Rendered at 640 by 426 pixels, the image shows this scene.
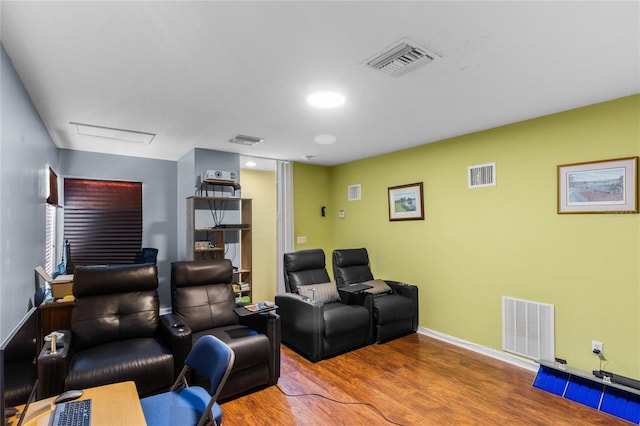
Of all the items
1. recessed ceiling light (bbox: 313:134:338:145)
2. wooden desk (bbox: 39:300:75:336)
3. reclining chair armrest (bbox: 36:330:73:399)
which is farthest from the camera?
recessed ceiling light (bbox: 313:134:338:145)

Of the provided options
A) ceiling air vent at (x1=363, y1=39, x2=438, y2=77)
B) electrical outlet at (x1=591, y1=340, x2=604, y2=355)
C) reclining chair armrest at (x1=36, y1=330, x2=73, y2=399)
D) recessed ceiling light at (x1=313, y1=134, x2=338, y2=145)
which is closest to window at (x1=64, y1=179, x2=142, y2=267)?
reclining chair armrest at (x1=36, y1=330, x2=73, y2=399)

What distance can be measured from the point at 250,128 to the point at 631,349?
385cm

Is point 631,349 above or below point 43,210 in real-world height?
below

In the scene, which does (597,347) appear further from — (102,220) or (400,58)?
(102,220)

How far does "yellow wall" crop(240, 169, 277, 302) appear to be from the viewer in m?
5.39

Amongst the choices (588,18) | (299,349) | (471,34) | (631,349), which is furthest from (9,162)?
(631,349)

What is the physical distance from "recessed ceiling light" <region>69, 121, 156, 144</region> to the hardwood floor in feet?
9.36

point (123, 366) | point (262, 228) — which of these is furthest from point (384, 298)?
point (123, 366)

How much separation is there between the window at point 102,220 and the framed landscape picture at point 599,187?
5173mm

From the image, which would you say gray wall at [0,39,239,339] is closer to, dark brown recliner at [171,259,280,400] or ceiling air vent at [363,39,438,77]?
dark brown recliner at [171,259,280,400]

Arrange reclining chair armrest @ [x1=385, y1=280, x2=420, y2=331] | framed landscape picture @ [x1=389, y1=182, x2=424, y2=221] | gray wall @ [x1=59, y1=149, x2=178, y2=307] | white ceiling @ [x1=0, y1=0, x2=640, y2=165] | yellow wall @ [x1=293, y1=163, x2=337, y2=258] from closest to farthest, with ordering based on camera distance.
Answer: white ceiling @ [x1=0, y1=0, x2=640, y2=165]
reclining chair armrest @ [x1=385, y1=280, x2=420, y2=331]
framed landscape picture @ [x1=389, y1=182, x2=424, y2=221]
gray wall @ [x1=59, y1=149, x2=178, y2=307]
yellow wall @ [x1=293, y1=163, x2=337, y2=258]

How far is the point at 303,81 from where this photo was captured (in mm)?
2240

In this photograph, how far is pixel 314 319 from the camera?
3311mm

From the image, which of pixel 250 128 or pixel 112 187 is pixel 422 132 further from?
pixel 112 187
